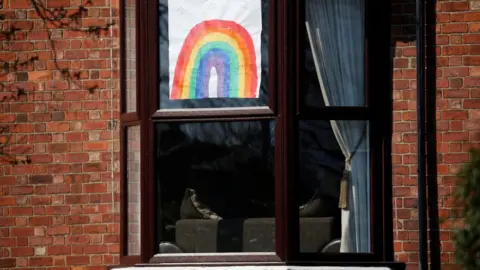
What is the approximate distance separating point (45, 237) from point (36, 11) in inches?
67.2

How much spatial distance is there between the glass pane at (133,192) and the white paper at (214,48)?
0.56m

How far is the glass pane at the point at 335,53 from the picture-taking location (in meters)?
8.59

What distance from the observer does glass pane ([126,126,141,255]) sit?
891 centimetres

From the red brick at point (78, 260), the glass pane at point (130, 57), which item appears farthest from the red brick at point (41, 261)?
the glass pane at point (130, 57)

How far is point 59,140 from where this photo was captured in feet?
30.7

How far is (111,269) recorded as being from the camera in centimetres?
887

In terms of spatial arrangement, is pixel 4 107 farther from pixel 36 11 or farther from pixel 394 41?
pixel 394 41

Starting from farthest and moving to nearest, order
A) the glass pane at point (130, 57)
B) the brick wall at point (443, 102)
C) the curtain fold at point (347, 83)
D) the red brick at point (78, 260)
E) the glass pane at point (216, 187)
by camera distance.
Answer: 1. the red brick at point (78, 260)
2. the glass pane at point (130, 57)
3. the brick wall at point (443, 102)
4. the curtain fold at point (347, 83)
5. the glass pane at point (216, 187)

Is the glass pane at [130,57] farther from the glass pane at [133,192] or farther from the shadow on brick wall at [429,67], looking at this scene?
the shadow on brick wall at [429,67]

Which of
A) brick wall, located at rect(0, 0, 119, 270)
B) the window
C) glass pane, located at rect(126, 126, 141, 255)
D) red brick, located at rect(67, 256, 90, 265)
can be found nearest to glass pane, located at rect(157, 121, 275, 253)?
the window

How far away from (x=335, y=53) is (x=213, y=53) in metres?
0.84

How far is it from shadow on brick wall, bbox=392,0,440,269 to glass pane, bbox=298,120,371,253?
1.87 ft

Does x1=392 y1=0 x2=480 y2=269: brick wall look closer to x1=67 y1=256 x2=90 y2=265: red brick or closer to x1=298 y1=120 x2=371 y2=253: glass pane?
x1=298 y1=120 x2=371 y2=253: glass pane

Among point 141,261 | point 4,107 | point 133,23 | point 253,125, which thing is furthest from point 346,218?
point 4,107
